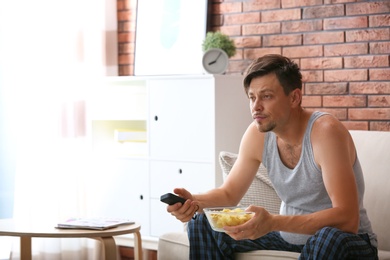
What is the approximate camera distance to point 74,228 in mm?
3268

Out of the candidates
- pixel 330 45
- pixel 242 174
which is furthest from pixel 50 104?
pixel 242 174

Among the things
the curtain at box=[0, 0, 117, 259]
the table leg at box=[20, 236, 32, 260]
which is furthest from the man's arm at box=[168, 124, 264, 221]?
the curtain at box=[0, 0, 117, 259]

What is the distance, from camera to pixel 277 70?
103 inches

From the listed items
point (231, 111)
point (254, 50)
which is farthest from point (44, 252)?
point (254, 50)

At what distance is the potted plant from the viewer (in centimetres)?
415

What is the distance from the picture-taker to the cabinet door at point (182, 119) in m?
4.04

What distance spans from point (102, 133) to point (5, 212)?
76 centimetres

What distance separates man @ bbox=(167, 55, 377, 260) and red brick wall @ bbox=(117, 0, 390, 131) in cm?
124

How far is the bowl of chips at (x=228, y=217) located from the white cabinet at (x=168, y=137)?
166 cm

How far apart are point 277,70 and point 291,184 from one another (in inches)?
15.9

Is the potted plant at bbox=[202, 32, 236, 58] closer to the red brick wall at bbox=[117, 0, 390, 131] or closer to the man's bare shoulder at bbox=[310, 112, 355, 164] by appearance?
the red brick wall at bbox=[117, 0, 390, 131]

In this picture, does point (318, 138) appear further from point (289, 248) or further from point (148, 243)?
point (148, 243)

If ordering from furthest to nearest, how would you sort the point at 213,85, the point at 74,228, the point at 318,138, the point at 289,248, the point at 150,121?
the point at 150,121 < the point at 213,85 < the point at 74,228 < the point at 289,248 < the point at 318,138

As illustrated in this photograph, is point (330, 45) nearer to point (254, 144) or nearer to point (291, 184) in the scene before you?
point (254, 144)
